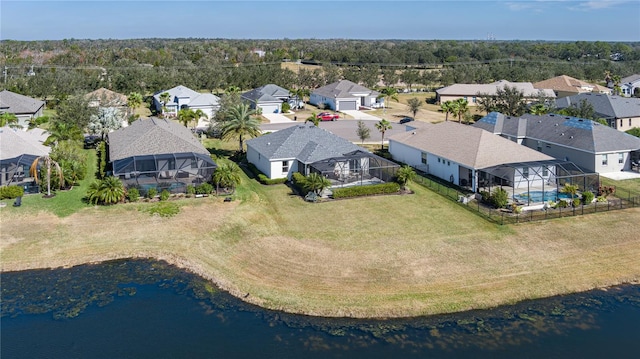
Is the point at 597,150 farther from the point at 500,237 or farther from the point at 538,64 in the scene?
the point at 538,64

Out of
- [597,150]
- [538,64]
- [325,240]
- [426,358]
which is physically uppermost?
[538,64]

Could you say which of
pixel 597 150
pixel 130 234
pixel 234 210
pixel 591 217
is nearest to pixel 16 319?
pixel 130 234

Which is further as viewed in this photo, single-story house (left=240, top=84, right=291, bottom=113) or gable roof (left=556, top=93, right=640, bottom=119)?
single-story house (left=240, top=84, right=291, bottom=113)

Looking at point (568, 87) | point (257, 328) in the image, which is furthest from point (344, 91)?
point (257, 328)

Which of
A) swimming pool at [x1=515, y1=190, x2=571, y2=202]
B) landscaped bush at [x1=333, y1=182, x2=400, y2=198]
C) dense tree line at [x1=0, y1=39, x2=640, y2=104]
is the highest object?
dense tree line at [x1=0, y1=39, x2=640, y2=104]

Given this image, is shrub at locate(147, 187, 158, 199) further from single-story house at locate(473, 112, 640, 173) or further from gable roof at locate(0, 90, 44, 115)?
gable roof at locate(0, 90, 44, 115)

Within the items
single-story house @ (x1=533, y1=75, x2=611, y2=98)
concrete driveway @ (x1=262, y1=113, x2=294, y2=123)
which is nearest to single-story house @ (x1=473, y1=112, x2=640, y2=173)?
concrete driveway @ (x1=262, y1=113, x2=294, y2=123)
